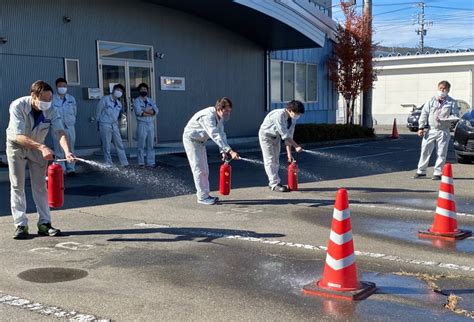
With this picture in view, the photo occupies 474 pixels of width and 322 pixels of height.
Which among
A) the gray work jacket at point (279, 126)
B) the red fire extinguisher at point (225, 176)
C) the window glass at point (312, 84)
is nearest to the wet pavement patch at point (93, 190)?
the red fire extinguisher at point (225, 176)

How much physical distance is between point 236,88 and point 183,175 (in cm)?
859

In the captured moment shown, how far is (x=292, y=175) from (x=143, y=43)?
8.49m

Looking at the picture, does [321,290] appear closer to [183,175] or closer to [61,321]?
[61,321]

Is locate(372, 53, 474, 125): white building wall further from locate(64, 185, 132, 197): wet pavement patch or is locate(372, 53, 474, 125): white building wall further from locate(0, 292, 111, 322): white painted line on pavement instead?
locate(0, 292, 111, 322): white painted line on pavement

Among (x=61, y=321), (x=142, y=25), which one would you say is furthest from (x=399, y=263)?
(x=142, y=25)

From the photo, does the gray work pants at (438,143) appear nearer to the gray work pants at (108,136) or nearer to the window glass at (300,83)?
the gray work pants at (108,136)

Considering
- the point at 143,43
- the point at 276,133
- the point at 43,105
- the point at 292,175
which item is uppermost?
the point at 143,43

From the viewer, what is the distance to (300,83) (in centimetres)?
2494

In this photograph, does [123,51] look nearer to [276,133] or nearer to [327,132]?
[276,133]

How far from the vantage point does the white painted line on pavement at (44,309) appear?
14.7 ft

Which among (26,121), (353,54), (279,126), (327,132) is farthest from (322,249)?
(353,54)

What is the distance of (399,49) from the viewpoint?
204ft

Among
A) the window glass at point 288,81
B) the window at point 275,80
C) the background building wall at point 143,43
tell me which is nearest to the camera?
the background building wall at point 143,43

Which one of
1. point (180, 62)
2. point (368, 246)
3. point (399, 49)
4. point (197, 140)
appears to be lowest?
point (368, 246)
